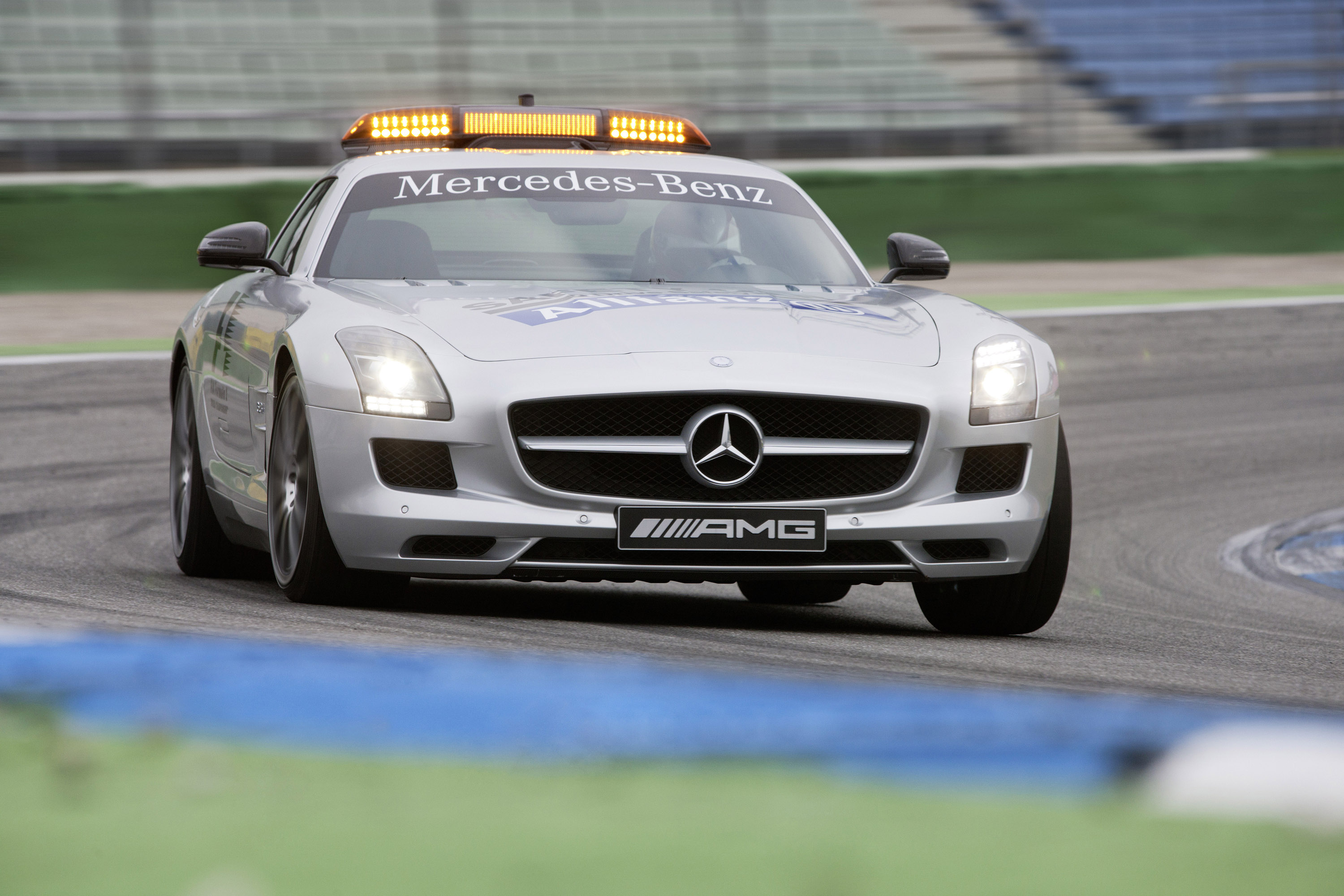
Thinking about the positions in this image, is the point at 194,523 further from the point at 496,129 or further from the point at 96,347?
the point at 96,347

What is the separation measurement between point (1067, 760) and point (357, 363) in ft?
11.3

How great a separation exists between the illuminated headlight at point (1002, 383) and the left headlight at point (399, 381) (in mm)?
1343

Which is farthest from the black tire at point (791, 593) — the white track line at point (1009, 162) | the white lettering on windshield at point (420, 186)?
the white track line at point (1009, 162)

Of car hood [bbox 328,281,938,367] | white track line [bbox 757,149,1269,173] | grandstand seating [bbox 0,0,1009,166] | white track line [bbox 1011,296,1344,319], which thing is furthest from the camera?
grandstand seating [bbox 0,0,1009,166]

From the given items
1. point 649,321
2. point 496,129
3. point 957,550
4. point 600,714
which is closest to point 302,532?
point 649,321

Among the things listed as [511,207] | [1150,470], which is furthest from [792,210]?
[1150,470]

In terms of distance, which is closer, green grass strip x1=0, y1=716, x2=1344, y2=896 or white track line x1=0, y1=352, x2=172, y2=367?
green grass strip x1=0, y1=716, x2=1344, y2=896

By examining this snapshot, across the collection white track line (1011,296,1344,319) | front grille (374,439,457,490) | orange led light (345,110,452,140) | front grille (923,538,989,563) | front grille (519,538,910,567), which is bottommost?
white track line (1011,296,1344,319)

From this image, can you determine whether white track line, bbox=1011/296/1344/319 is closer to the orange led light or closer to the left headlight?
the orange led light

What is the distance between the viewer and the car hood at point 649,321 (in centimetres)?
499

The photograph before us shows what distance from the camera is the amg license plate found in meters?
4.86

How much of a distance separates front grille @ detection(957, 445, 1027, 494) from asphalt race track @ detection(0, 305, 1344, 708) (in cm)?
41

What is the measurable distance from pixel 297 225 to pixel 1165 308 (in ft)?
27.2

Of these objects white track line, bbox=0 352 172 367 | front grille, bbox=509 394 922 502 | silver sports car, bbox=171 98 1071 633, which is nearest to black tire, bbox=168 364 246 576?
silver sports car, bbox=171 98 1071 633
